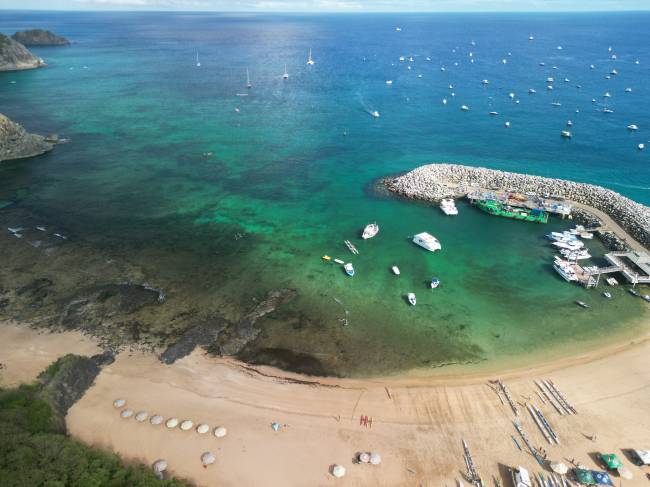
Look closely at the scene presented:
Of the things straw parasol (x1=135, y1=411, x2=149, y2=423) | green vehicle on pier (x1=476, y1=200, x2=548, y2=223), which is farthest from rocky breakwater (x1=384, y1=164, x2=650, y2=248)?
straw parasol (x1=135, y1=411, x2=149, y2=423)

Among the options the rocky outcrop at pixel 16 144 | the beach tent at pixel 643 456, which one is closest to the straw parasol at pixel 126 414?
the beach tent at pixel 643 456

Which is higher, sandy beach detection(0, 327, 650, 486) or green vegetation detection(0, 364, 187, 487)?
green vegetation detection(0, 364, 187, 487)

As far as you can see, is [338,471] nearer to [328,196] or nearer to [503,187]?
[328,196]

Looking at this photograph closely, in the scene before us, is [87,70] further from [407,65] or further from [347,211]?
[347,211]

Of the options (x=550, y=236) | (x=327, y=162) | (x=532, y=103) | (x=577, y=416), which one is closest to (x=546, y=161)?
(x=550, y=236)

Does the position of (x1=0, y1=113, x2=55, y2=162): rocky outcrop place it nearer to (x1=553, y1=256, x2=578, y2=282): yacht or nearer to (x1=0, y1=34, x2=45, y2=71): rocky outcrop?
(x1=553, y1=256, x2=578, y2=282): yacht
